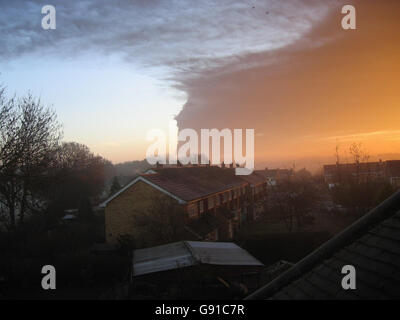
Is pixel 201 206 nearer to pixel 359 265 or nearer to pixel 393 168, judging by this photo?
pixel 359 265

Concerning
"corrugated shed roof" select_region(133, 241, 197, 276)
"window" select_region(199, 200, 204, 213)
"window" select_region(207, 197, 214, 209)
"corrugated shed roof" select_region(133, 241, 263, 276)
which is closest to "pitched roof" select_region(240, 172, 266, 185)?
"window" select_region(207, 197, 214, 209)

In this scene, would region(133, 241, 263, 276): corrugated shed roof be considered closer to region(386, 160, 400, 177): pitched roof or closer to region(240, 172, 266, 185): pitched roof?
region(240, 172, 266, 185): pitched roof

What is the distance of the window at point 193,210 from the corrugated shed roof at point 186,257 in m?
5.54

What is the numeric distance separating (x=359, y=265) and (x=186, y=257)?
9.30 metres

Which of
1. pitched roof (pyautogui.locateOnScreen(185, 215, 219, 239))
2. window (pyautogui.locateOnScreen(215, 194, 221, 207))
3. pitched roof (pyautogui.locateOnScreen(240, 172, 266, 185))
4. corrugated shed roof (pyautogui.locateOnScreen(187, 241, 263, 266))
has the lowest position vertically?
pitched roof (pyautogui.locateOnScreen(185, 215, 219, 239))

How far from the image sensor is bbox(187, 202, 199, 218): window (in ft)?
63.8

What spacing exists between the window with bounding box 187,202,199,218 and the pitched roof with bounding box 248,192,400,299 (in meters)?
15.9

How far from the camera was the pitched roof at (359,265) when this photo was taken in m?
2.62

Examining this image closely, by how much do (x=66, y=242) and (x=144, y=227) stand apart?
5.31 meters

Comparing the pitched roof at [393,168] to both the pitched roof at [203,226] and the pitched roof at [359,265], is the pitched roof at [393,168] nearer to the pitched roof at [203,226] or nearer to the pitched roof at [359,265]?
the pitched roof at [203,226]

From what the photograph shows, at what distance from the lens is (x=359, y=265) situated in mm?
2902

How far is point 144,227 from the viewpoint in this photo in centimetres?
1873

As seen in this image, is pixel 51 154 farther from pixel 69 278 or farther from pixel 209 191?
pixel 209 191
